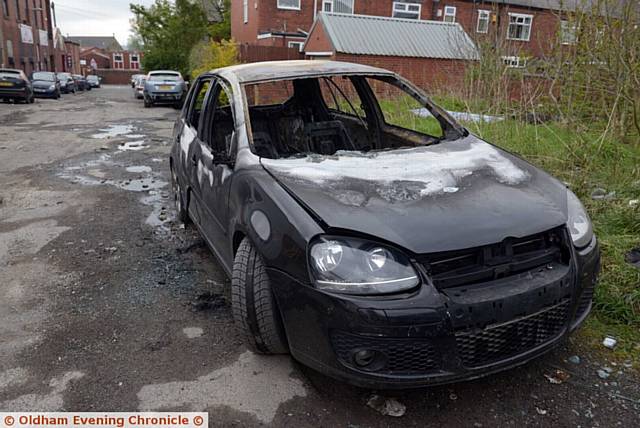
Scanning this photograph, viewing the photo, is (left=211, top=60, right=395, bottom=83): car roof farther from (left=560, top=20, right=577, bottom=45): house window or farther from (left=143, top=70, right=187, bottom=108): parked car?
(left=143, top=70, right=187, bottom=108): parked car

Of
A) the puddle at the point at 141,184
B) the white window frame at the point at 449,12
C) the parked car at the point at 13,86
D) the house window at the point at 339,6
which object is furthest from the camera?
the white window frame at the point at 449,12

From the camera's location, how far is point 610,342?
309 cm

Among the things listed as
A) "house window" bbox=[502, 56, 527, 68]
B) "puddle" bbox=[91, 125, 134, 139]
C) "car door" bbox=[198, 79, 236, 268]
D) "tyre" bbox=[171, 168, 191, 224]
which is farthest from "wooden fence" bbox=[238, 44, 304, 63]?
"car door" bbox=[198, 79, 236, 268]

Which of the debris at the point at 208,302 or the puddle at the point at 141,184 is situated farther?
the puddle at the point at 141,184

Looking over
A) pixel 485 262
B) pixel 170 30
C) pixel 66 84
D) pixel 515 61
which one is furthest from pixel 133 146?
pixel 66 84

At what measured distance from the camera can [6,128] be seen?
1342 cm

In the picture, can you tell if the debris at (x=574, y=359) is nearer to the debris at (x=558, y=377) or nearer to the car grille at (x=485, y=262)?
the debris at (x=558, y=377)

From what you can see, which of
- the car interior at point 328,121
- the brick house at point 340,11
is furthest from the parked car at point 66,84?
the car interior at point 328,121

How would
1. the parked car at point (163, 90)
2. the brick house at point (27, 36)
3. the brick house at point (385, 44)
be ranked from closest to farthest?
the brick house at point (385, 44)
the parked car at point (163, 90)
the brick house at point (27, 36)

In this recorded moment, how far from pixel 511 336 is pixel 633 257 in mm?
2010

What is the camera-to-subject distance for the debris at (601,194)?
187 inches

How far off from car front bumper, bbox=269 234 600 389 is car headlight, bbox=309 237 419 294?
0.16 feet

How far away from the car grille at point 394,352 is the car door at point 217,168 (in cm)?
121

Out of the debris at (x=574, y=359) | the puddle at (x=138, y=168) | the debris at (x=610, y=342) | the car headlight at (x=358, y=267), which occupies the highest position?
the car headlight at (x=358, y=267)
